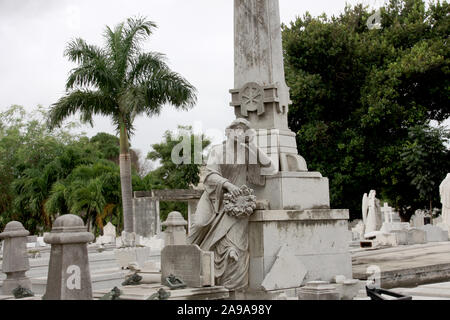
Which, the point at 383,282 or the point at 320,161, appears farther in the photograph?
the point at 320,161

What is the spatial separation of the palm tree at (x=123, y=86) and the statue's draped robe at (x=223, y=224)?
1344cm

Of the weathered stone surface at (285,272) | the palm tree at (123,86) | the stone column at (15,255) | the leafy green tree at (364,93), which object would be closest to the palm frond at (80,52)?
the palm tree at (123,86)

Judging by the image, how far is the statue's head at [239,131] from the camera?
840 centimetres

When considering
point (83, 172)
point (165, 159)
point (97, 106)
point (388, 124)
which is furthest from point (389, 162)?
point (165, 159)

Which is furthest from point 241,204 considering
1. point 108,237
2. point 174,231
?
point 108,237

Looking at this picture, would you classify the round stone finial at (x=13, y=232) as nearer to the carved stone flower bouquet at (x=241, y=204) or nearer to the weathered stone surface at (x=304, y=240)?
the carved stone flower bouquet at (x=241, y=204)

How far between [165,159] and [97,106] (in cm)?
2770

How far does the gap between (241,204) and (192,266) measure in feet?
3.57

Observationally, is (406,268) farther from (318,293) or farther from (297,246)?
(318,293)

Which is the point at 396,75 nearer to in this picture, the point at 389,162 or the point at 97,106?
the point at 389,162

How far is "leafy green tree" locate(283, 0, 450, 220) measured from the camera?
83.0 ft

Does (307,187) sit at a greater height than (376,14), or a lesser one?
lesser

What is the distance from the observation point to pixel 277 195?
27.6ft

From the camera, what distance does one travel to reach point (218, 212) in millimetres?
8148
